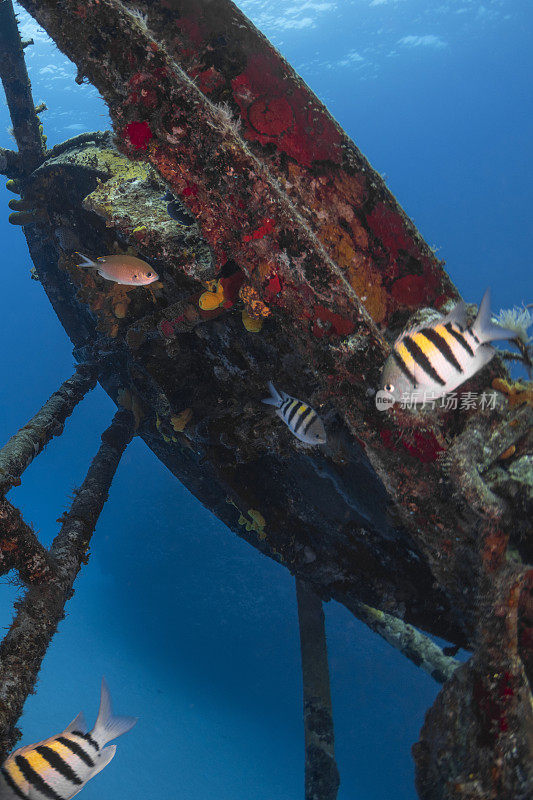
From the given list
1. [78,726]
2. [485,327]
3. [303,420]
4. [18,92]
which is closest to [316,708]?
[78,726]

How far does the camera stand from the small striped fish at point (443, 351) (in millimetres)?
1775

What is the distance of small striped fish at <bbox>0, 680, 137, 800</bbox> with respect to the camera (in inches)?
79.4

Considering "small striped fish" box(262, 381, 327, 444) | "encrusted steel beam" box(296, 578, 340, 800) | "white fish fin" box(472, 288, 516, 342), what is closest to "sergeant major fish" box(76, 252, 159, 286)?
"small striped fish" box(262, 381, 327, 444)

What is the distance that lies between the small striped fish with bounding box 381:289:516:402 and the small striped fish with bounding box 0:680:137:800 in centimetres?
212

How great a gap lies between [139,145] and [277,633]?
20.3 meters

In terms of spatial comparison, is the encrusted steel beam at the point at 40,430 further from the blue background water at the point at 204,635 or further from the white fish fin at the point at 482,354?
the white fish fin at the point at 482,354

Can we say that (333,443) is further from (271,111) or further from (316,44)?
(316,44)

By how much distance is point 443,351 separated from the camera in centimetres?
179

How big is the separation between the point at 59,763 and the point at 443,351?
8.72ft

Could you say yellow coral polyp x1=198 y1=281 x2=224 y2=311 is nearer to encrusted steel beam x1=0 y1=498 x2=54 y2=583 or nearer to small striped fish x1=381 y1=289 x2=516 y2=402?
small striped fish x1=381 y1=289 x2=516 y2=402

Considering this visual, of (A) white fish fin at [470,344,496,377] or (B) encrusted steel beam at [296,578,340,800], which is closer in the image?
(A) white fish fin at [470,344,496,377]

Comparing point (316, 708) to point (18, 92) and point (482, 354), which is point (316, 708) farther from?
point (18, 92)

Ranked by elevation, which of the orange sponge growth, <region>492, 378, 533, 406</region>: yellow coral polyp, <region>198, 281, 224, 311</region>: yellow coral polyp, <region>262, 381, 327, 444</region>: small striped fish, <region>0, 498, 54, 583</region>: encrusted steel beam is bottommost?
<region>0, 498, 54, 583</region>: encrusted steel beam

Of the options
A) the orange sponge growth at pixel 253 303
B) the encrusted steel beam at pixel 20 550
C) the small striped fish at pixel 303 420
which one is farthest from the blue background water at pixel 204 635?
the orange sponge growth at pixel 253 303
